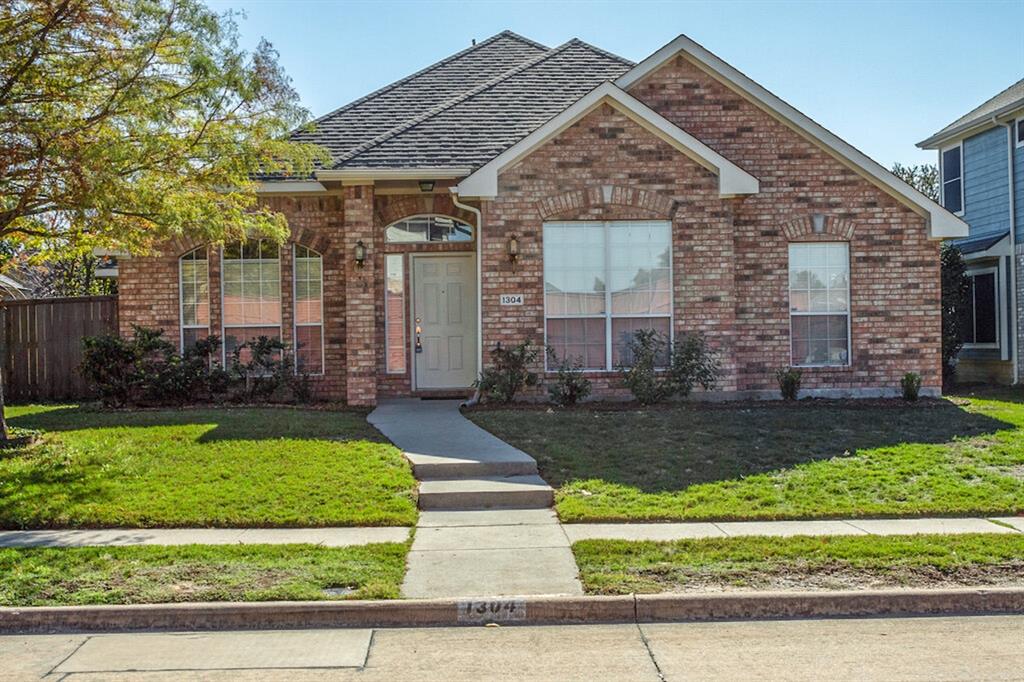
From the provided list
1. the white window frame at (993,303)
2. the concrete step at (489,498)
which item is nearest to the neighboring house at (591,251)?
the concrete step at (489,498)

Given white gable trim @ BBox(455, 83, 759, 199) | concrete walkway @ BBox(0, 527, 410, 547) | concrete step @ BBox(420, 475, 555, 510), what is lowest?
concrete walkway @ BBox(0, 527, 410, 547)

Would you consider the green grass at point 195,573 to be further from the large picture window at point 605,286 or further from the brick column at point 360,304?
the large picture window at point 605,286

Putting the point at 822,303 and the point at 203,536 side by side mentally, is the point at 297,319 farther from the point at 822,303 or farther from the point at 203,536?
the point at 822,303

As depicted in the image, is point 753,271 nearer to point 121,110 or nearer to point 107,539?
point 121,110

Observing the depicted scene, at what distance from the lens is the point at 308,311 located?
15859 mm

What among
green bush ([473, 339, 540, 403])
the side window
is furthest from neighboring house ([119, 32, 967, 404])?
the side window

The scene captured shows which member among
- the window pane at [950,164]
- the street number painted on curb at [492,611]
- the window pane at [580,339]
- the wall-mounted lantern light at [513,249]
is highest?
the window pane at [950,164]

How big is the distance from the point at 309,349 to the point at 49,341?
5.41 meters

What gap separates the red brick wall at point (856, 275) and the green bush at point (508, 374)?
12.2 ft

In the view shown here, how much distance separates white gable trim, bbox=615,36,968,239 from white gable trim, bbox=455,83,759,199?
1.31 metres

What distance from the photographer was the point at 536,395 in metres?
14.3

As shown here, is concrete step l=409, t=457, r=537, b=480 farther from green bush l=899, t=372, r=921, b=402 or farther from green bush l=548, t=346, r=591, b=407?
green bush l=899, t=372, r=921, b=402

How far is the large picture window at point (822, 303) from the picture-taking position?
15.3 m

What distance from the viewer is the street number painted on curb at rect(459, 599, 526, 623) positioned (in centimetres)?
622
